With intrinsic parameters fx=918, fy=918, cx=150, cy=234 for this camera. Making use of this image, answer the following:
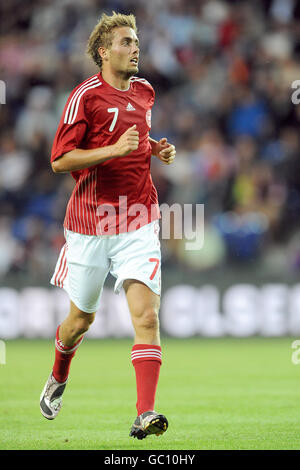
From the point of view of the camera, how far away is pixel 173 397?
716 centimetres

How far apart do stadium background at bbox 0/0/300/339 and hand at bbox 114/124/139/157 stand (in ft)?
20.8

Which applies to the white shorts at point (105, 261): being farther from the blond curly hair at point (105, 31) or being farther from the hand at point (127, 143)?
the blond curly hair at point (105, 31)

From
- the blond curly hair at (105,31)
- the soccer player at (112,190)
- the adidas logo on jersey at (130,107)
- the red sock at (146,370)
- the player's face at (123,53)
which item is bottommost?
the red sock at (146,370)

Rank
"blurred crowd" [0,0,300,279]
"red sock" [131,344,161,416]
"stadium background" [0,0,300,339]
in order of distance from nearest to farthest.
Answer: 1. "red sock" [131,344,161,416]
2. "stadium background" [0,0,300,339]
3. "blurred crowd" [0,0,300,279]

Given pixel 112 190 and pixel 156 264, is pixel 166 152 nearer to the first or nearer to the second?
pixel 112 190

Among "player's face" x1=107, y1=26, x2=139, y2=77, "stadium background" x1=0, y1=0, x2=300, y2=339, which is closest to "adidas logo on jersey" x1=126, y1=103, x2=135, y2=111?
"player's face" x1=107, y1=26, x2=139, y2=77

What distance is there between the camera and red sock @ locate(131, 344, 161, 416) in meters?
5.05

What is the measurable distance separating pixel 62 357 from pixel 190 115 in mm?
8027

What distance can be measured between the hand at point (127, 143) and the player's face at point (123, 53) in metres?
0.56

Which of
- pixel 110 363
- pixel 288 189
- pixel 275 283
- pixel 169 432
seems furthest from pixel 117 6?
pixel 169 432

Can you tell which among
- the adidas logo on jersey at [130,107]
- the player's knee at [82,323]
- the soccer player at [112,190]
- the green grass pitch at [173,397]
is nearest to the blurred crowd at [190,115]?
the green grass pitch at [173,397]

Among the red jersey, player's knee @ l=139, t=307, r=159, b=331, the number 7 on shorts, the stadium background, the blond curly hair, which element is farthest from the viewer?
the stadium background

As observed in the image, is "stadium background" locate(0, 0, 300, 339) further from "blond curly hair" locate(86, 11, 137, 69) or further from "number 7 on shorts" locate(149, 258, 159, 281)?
"number 7 on shorts" locate(149, 258, 159, 281)

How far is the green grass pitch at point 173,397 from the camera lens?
5207mm
